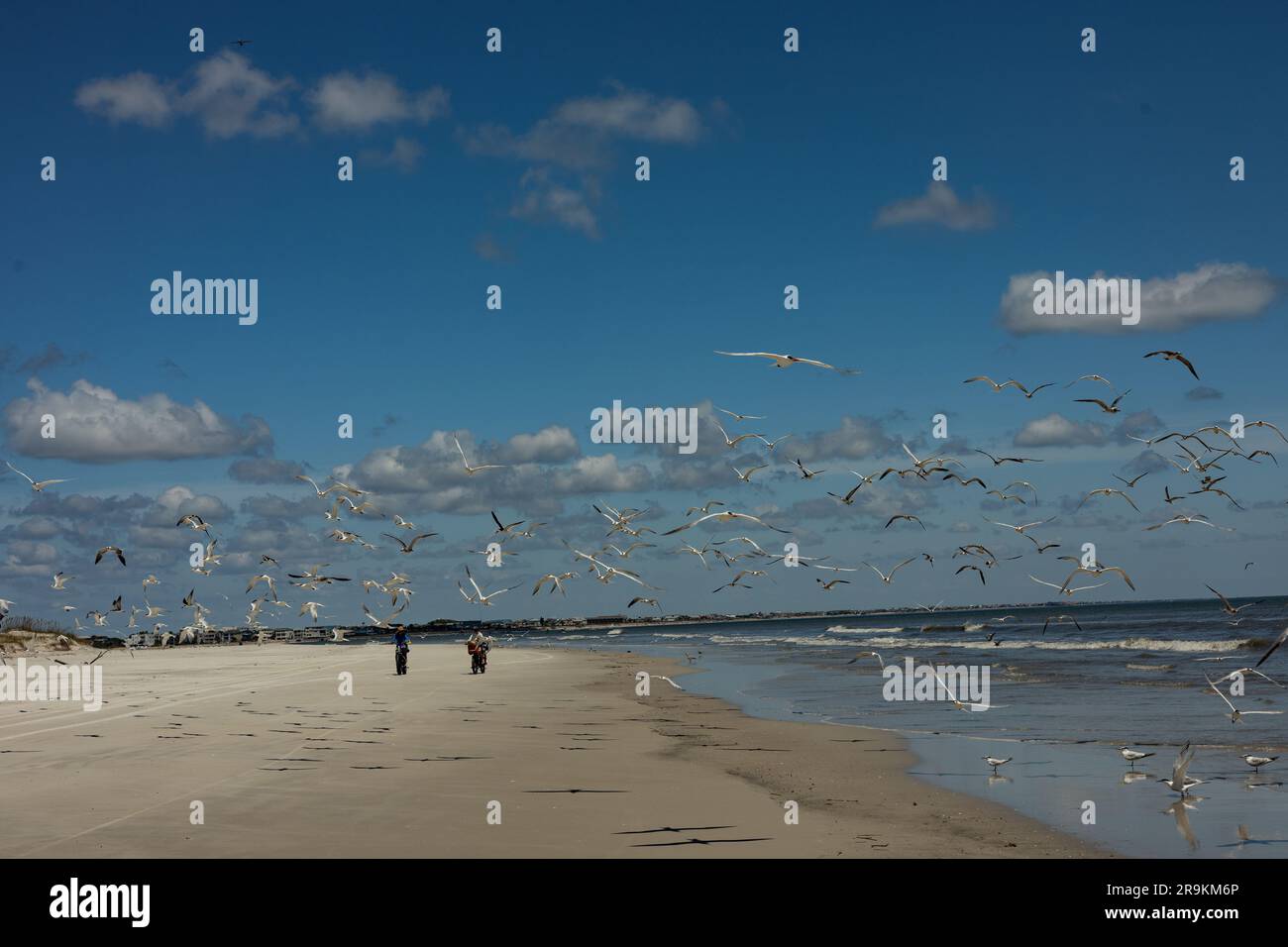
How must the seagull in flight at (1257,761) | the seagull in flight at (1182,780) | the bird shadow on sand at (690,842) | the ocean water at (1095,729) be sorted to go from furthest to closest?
the seagull in flight at (1257,761) → the ocean water at (1095,729) → the seagull in flight at (1182,780) → the bird shadow on sand at (690,842)

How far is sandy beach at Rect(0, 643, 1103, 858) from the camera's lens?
38.9 ft

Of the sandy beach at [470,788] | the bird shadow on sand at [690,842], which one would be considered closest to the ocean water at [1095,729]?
the sandy beach at [470,788]

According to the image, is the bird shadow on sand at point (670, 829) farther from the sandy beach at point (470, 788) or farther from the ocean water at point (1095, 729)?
the ocean water at point (1095, 729)

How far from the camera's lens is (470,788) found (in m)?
15.3

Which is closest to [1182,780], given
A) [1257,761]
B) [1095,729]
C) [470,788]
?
[1257,761]

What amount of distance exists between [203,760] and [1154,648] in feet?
157

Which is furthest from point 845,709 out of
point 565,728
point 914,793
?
point 914,793

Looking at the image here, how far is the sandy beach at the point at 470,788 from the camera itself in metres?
11.8

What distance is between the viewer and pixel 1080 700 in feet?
91.6

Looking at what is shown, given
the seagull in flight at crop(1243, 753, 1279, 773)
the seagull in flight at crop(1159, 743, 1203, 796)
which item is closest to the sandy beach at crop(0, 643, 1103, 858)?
the seagull in flight at crop(1159, 743, 1203, 796)

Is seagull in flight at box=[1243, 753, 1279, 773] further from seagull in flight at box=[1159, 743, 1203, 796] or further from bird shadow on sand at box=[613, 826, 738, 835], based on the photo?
bird shadow on sand at box=[613, 826, 738, 835]

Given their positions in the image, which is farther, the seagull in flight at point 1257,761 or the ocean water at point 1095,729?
the seagull in flight at point 1257,761

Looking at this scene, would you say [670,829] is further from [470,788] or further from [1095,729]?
[1095,729]
